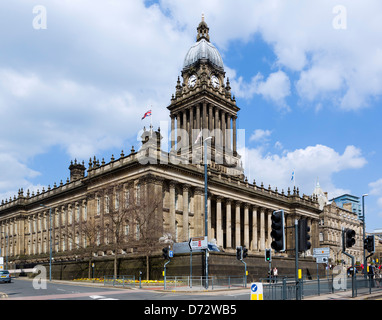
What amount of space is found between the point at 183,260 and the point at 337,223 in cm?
9737

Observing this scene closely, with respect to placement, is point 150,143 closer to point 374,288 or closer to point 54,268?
point 54,268

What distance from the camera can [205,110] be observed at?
297ft

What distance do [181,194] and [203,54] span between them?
142 ft

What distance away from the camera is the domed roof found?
326ft

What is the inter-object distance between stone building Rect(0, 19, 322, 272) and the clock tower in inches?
8.7

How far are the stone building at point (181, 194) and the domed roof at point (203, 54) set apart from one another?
250mm

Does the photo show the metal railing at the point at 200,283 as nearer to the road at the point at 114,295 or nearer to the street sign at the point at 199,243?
the street sign at the point at 199,243

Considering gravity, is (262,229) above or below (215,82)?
below

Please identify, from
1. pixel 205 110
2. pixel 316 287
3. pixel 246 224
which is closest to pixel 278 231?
pixel 316 287

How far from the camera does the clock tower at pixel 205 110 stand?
298 ft

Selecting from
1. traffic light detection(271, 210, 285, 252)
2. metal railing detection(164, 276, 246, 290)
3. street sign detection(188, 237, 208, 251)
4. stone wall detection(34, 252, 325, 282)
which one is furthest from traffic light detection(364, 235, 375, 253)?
stone wall detection(34, 252, 325, 282)

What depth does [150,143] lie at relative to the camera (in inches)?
2368

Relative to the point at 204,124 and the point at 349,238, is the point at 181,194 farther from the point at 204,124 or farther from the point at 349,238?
the point at 349,238
